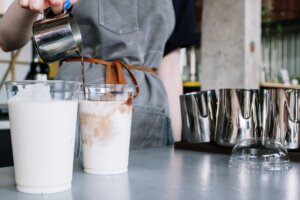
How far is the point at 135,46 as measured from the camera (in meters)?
1.15

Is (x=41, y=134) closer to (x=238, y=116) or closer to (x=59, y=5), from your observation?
(x=59, y=5)

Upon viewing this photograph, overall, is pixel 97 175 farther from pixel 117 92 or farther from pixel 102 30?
pixel 102 30

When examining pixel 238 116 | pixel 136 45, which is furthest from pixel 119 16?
pixel 238 116

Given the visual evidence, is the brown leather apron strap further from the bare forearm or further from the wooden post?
the wooden post

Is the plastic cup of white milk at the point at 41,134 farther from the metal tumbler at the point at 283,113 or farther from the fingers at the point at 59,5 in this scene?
the metal tumbler at the point at 283,113

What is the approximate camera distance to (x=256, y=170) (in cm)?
74

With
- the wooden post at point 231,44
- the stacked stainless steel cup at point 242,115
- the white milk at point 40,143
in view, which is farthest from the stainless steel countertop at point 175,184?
the wooden post at point 231,44

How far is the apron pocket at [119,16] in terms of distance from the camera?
1121 millimetres

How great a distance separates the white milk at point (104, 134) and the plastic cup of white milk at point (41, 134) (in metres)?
0.09

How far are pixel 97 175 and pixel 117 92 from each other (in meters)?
0.13

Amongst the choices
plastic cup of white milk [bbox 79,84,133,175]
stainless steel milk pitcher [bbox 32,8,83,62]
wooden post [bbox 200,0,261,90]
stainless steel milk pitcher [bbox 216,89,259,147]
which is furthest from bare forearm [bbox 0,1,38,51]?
wooden post [bbox 200,0,261,90]

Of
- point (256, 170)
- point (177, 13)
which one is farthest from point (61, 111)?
point (177, 13)

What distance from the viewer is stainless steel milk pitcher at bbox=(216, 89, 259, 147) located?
3.06 feet

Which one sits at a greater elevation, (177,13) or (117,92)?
(177,13)
